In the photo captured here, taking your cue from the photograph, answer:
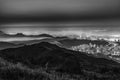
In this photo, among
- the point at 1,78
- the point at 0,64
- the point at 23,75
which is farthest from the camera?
the point at 0,64

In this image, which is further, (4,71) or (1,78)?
(4,71)

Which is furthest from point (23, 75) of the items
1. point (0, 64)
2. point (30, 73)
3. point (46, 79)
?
point (0, 64)

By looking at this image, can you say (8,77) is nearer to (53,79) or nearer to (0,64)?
(53,79)

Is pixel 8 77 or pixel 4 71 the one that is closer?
pixel 8 77

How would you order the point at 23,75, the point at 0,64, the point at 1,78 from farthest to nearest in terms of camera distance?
the point at 0,64
the point at 23,75
the point at 1,78

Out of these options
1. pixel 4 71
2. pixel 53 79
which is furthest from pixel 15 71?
pixel 53 79

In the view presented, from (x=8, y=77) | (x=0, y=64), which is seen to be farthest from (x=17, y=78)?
(x=0, y=64)

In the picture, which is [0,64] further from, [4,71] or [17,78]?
[17,78]

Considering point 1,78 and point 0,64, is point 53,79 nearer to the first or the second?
point 1,78
